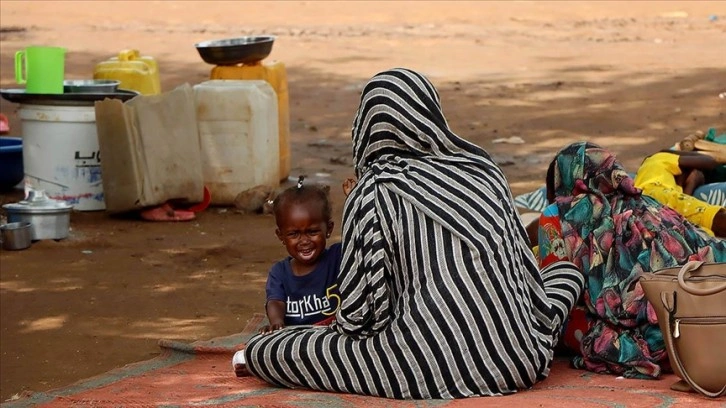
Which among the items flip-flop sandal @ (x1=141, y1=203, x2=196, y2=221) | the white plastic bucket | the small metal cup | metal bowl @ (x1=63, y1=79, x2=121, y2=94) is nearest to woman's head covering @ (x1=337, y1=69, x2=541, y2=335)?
the small metal cup

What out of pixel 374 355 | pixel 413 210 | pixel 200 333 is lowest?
pixel 200 333

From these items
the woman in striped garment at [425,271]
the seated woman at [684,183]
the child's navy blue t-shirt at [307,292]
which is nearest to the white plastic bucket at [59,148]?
the seated woman at [684,183]

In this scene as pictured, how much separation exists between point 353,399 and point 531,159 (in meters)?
6.33

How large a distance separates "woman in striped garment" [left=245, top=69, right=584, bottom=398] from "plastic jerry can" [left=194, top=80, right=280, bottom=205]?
4.53m

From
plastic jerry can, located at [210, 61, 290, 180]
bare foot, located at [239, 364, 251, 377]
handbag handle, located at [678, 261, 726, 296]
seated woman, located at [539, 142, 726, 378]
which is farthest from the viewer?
plastic jerry can, located at [210, 61, 290, 180]

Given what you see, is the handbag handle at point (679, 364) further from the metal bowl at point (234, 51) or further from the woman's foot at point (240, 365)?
the metal bowl at point (234, 51)

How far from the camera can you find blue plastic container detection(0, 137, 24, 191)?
827cm

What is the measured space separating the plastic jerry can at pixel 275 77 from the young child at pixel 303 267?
183 inches

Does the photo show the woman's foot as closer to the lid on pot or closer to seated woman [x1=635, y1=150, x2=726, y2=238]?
seated woman [x1=635, y1=150, x2=726, y2=238]

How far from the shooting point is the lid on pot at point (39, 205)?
23.2ft

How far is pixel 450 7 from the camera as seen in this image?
20.8 metres

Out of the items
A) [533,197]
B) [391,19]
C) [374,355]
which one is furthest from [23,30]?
[374,355]

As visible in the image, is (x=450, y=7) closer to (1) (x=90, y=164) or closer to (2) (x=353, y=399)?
(1) (x=90, y=164)

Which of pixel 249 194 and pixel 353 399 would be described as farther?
pixel 249 194
